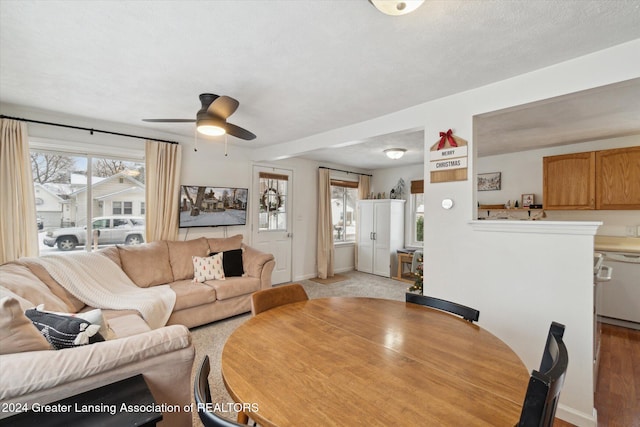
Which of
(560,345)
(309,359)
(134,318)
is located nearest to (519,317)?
(560,345)

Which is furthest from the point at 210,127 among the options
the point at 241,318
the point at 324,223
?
the point at 324,223

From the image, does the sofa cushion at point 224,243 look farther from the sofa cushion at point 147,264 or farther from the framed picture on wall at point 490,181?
the framed picture on wall at point 490,181

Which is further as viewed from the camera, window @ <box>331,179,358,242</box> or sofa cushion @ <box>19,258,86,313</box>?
window @ <box>331,179,358,242</box>

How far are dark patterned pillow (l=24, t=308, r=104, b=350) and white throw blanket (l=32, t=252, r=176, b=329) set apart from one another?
122 centimetres

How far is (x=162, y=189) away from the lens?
379 centimetres

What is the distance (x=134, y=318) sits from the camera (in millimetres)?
2455

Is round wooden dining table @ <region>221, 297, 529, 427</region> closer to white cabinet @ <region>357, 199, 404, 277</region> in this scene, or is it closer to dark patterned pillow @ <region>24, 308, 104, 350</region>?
dark patterned pillow @ <region>24, 308, 104, 350</region>

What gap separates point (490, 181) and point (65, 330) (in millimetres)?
5737

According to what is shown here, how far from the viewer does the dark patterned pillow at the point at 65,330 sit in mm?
1403

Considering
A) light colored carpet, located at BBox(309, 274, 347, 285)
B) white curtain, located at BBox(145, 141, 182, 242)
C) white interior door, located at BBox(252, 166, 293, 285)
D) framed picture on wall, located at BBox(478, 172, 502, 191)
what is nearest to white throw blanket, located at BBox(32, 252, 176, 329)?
white curtain, located at BBox(145, 141, 182, 242)

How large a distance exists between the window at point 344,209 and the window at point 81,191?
3797 mm

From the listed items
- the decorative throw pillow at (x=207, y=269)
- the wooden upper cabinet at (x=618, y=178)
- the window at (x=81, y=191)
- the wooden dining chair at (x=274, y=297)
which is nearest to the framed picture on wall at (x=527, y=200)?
the wooden upper cabinet at (x=618, y=178)

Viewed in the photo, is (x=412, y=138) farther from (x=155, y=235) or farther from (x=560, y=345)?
(x=155, y=235)

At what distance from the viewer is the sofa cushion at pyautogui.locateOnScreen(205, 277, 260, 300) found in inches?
134
